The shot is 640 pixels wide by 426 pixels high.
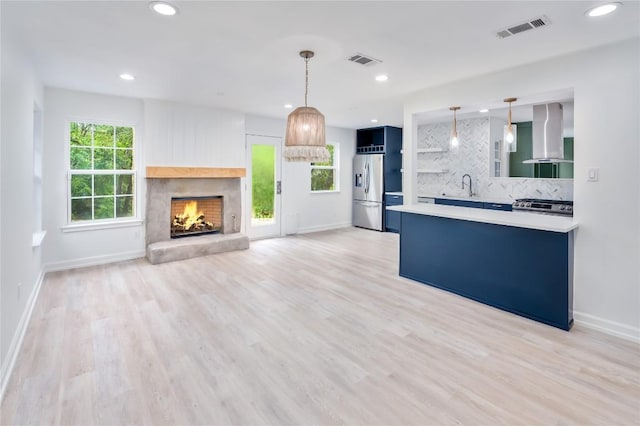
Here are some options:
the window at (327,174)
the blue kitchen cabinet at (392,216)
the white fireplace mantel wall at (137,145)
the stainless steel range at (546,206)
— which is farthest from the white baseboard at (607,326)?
the window at (327,174)

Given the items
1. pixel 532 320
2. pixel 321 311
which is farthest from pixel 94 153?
pixel 532 320

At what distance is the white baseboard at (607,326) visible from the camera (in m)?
2.82

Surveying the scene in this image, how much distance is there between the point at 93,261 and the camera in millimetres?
5000

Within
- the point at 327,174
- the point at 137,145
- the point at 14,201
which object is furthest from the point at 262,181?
the point at 14,201

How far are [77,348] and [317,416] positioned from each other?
200 centimetres

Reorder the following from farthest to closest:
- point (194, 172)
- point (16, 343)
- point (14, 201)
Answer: point (194, 172) < point (14, 201) < point (16, 343)

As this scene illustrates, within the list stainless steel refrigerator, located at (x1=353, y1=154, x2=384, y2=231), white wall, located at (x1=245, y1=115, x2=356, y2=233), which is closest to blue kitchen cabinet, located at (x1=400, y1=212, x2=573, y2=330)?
white wall, located at (x1=245, y1=115, x2=356, y2=233)

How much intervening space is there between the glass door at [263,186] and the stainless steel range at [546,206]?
4.49 meters

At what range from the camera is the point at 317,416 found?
1.86 metres

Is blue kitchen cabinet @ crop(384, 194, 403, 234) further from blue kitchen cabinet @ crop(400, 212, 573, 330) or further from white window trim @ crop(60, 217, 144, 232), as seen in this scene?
white window trim @ crop(60, 217, 144, 232)

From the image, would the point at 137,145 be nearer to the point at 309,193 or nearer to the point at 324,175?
the point at 309,193

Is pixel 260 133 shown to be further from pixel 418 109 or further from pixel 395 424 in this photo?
pixel 395 424

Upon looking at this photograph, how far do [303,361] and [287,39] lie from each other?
2622 mm

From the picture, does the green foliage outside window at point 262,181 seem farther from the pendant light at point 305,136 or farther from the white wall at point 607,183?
the white wall at point 607,183
